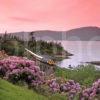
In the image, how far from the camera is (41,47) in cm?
7400

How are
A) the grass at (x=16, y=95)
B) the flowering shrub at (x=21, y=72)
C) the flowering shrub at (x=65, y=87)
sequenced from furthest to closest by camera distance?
1. the flowering shrub at (x=21, y=72)
2. the flowering shrub at (x=65, y=87)
3. the grass at (x=16, y=95)

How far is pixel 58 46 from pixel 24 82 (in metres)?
75.9

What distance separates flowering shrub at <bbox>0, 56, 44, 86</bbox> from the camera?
2006 cm

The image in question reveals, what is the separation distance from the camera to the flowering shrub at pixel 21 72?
65.8 feet

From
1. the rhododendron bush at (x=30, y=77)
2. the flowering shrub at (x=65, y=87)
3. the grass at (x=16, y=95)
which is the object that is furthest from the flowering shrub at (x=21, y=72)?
the grass at (x=16, y=95)

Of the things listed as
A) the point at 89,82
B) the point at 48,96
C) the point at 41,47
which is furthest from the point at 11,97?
the point at 41,47

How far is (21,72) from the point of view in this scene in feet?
65.8

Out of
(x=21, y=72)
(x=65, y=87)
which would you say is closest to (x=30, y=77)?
(x=21, y=72)

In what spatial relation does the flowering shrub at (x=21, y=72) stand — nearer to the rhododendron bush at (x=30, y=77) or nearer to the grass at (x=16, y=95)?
the rhododendron bush at (x=30, y=77)

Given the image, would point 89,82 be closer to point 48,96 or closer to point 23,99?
point 48,96

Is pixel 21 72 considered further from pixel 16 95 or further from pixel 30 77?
pixel 16 95

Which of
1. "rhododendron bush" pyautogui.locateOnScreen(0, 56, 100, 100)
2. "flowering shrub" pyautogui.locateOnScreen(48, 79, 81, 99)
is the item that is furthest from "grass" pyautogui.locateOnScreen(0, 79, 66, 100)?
"flowering shrub" pyautogui.locateOnScreen(48, 79, 81, 99)

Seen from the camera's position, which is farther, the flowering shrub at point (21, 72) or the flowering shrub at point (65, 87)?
the flowering shrub at point (21, 72)

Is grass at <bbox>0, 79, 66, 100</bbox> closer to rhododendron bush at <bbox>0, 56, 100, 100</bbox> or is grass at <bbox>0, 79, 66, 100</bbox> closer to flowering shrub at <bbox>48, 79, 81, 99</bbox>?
rhododendron bush at <bbox>0, 56, 100, 100</bbox>
